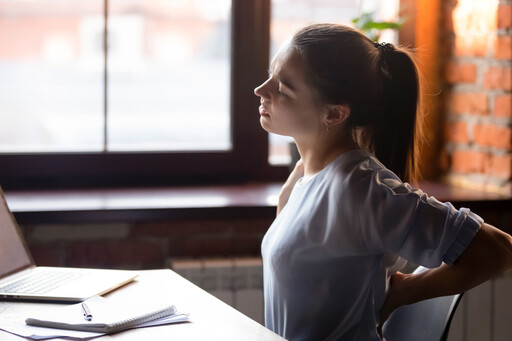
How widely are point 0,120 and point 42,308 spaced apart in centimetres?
110

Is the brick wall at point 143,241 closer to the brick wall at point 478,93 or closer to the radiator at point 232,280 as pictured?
the radiator at point 232,280

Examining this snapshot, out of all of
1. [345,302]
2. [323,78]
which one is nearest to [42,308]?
[345,302]

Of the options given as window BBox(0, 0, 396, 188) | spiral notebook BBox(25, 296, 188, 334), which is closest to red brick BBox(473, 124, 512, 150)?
window BBox(0, 0, 396, 188)

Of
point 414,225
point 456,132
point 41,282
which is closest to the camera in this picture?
point 414,225

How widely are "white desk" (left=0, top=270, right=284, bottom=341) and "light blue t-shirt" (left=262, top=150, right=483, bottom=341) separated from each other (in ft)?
0.44

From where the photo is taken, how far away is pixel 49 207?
2100 millimetres

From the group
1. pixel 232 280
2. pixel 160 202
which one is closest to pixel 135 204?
pixel 160 202

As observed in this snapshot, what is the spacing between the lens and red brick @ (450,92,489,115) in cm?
244

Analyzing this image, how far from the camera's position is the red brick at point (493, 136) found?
7.75ft

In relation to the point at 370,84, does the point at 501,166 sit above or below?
below

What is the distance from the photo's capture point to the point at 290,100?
4.86 ft

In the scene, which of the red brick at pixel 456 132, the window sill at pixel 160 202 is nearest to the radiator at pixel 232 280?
the window sill at pixel 160 202

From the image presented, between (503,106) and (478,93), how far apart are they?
0.38 feet

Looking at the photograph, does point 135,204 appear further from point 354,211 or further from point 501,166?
point 501,166
